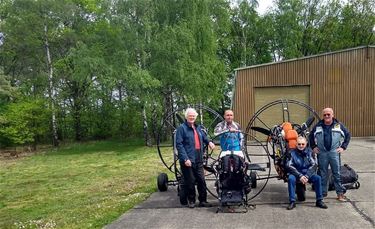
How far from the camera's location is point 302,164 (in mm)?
7125

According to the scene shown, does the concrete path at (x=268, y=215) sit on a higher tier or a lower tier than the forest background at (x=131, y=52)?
lower

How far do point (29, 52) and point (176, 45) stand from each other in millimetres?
13200

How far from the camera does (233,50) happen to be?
36.6 metres

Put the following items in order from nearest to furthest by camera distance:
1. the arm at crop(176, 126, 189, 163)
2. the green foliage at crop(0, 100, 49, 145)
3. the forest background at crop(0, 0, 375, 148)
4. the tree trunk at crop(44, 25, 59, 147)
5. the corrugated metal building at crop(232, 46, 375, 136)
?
1. the arm at crop(176, 126, 189, 163)
2. the corrugated metal building at crop(232, 46, 375, 136)
3. the forest background at crop(0, 0, 375, 148)
4. the green foliage at crop(0, 100, 49, 145)
5. the tree trunk at crop(44, 25, 59, 147)

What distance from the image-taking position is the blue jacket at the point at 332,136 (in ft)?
23.7

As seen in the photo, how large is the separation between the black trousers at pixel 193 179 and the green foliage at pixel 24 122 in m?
20.4

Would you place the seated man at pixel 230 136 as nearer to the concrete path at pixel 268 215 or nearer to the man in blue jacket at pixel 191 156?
the man in blue jacket at pixel 191 156

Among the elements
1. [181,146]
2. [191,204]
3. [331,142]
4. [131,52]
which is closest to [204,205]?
[191,204]

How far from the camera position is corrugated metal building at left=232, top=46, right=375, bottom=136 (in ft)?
67.7

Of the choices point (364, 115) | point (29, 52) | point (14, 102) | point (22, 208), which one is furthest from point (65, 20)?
point (22, 208)

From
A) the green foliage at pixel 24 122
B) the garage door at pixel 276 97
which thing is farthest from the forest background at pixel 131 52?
the garage door at pixel 276 97

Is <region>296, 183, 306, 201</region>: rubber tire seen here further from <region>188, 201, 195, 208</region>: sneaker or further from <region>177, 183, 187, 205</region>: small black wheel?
<region>177, 183, 187, 205</region>: small black wheel

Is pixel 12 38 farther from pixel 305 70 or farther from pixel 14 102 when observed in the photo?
pixel 305 70

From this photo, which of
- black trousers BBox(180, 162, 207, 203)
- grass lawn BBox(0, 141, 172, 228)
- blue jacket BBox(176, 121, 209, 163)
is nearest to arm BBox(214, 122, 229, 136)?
blue jacket BBox(176, 121, 209, 163)
